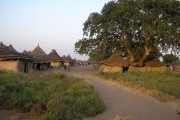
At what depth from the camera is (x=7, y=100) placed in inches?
430

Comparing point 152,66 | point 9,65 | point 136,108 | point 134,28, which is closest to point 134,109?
point 136,108

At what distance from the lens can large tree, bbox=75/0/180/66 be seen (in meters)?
31.3

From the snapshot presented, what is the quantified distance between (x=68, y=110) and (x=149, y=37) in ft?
79.9

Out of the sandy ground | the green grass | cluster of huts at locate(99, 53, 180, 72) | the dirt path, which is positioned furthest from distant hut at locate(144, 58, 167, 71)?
the green grass

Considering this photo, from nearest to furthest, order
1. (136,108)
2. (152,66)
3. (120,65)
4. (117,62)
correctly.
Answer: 1. (136,108)
2. (120,65)
3. (117,62)
4. (152,66)

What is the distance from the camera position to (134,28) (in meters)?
31.5

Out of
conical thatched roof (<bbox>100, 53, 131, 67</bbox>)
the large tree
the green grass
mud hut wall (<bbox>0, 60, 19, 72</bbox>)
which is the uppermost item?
the large tree

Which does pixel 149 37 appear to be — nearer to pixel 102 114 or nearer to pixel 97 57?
pixel 97 57

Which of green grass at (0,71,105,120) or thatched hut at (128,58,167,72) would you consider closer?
green grass at (0,71,105,120)

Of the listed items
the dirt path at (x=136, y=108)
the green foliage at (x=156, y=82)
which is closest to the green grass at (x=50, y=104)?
the dirt path at (x=136, y=108)

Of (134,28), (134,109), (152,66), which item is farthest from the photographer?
(152,66)

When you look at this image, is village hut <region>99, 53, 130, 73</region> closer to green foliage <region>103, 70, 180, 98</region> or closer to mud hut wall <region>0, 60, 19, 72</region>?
green foliage <region>103, 70, 180, 98</region>

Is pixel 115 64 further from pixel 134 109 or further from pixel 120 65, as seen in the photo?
pixel 134 109

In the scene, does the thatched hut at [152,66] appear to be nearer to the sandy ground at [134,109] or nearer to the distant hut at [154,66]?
the distant hut at [154,66]
